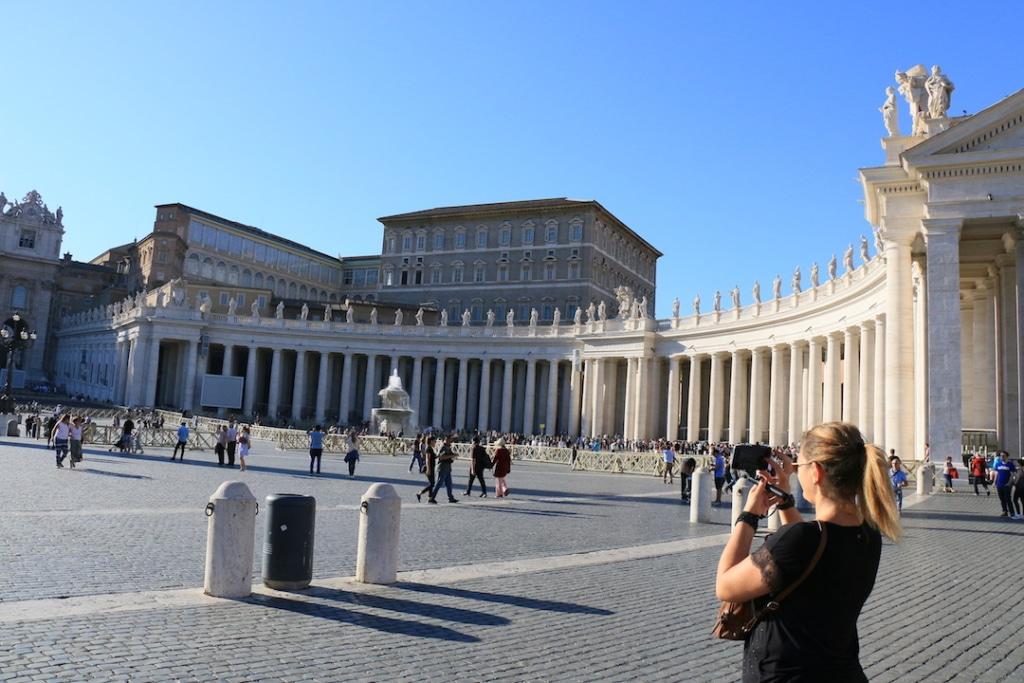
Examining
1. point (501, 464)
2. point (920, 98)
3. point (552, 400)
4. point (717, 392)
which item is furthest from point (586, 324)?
point (501, 464)

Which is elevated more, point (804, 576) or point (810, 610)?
point (804, 576)

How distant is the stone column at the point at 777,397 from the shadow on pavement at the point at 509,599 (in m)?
46.4

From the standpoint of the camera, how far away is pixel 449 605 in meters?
8.97

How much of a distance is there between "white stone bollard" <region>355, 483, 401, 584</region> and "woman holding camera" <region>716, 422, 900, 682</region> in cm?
700

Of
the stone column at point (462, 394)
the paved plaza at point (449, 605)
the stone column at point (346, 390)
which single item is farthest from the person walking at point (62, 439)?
the stone column at point (346, 390)

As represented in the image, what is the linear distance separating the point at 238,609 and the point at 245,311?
8351cm

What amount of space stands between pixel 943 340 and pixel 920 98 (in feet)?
34.5

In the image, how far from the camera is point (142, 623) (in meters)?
7.57

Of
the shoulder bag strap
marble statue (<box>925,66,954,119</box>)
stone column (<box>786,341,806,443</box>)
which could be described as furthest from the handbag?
stone column (<box>786,341,806,443</box>)

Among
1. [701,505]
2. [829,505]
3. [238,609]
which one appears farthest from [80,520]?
[829,505]

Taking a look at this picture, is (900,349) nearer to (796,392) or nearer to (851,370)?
(851,370)

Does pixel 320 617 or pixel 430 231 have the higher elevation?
pixel 430 231

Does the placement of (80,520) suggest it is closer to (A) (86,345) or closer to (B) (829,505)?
(B) (829,505)

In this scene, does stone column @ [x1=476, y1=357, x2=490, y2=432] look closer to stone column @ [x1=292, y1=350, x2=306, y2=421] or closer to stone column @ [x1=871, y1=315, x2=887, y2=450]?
stone column @ [x1=292, y1=350, x2=306, y2=421]
